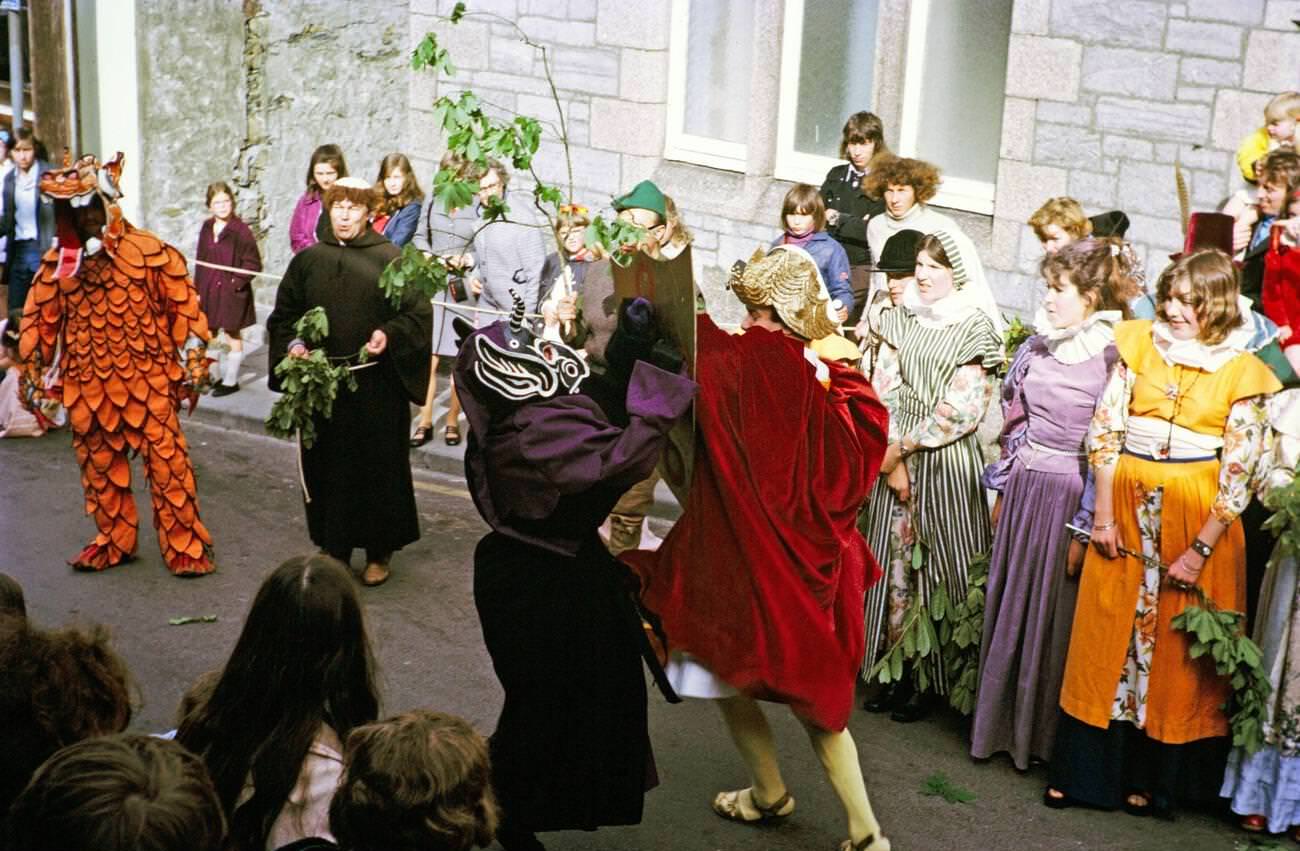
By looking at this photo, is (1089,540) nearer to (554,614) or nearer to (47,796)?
(554,614)

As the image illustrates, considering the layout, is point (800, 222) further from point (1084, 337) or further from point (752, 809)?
point (752, 809)

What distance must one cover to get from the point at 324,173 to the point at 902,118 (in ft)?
12.2

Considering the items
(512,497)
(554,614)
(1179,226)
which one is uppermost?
(1179,226)

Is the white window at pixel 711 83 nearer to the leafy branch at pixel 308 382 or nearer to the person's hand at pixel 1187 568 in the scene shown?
the leafy branch at pixel 308 382

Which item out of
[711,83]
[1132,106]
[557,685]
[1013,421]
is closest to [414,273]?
[557,685]

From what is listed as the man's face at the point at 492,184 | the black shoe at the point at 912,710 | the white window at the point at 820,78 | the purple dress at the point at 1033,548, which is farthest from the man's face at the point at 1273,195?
the white window at the point at 820,78

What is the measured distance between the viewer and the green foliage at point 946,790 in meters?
6.34

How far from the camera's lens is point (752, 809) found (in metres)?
6.12

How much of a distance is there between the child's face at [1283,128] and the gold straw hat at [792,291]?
13.1 ft

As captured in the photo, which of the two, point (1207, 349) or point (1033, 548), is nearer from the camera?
point (1207, 349)

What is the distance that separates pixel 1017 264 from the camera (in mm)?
10398

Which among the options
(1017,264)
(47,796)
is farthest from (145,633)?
(1017,264)

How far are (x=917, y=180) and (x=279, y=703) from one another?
558 cm

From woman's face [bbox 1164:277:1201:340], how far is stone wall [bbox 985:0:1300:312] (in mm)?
3800
